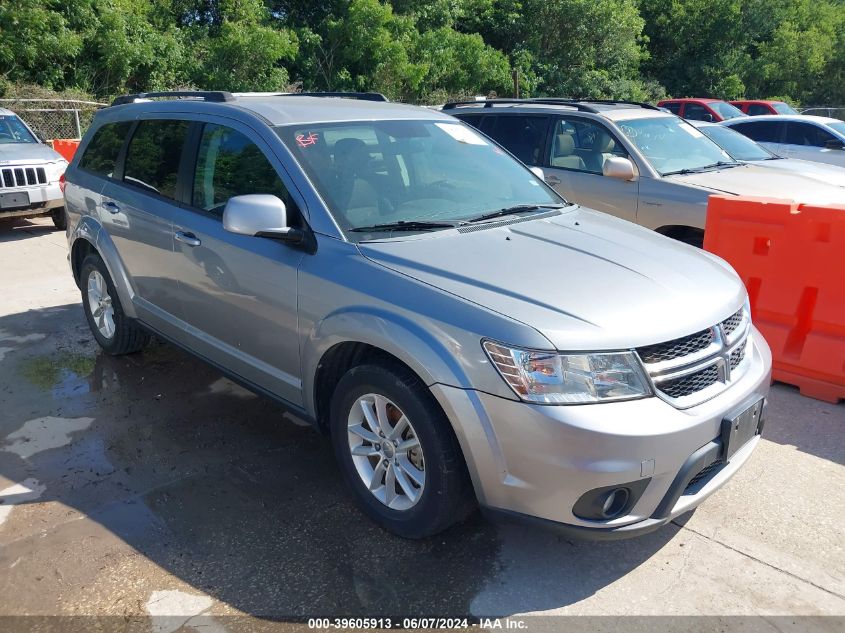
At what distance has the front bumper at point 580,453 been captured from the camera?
262cm

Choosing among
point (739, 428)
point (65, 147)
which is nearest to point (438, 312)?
point (739, 428)

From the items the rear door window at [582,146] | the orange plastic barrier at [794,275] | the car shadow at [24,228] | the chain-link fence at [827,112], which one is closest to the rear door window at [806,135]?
the rear door window at [582,146]

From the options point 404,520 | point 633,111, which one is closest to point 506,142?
point 633,111

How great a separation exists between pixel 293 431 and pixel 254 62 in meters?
19.0

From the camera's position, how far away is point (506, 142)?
25.5 feet

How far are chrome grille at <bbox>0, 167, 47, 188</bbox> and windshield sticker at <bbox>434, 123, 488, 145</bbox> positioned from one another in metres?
7.59

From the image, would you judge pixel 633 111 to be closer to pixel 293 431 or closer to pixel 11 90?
pixel 293 431

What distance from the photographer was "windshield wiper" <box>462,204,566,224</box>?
3.73 m

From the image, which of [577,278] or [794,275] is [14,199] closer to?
[577,278]

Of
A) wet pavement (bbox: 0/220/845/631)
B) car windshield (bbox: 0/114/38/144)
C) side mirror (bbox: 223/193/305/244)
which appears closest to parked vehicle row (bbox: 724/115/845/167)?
wet pavement (bbox: 0/220/845/631)

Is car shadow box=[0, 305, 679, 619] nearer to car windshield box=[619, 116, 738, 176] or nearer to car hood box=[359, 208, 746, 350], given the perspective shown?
Answer: car hood box=[359, 208, 746, 350]

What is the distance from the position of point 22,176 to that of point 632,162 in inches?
310

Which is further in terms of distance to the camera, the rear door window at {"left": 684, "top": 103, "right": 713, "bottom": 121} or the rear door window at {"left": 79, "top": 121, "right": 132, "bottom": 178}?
the rear door window at {"left": 684, "top": 103, "right": 713, "bottom": 121}

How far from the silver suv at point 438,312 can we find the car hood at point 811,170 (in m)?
4.28
